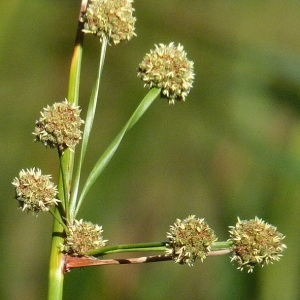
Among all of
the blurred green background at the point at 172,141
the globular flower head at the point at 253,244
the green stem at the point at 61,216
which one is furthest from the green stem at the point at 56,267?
the blurred green background at the point at 172,141

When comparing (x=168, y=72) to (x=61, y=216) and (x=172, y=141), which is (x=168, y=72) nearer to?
(x=61, y=216)

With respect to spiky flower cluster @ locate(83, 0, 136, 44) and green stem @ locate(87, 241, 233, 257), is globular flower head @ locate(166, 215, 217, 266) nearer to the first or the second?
green stem @ locate(87, 241, 233, 257)

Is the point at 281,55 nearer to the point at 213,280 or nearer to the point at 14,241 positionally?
the point at 213,280

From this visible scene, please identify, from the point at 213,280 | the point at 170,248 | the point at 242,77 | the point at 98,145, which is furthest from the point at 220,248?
the point at 242,77

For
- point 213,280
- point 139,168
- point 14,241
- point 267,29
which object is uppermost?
point 267,29

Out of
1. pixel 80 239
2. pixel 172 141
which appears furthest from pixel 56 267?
pixel 172 141

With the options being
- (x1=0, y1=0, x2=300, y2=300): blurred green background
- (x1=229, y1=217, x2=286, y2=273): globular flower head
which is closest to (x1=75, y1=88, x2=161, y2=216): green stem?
(x1=229, y1=217, x2=286, y2=273): globular flower head
